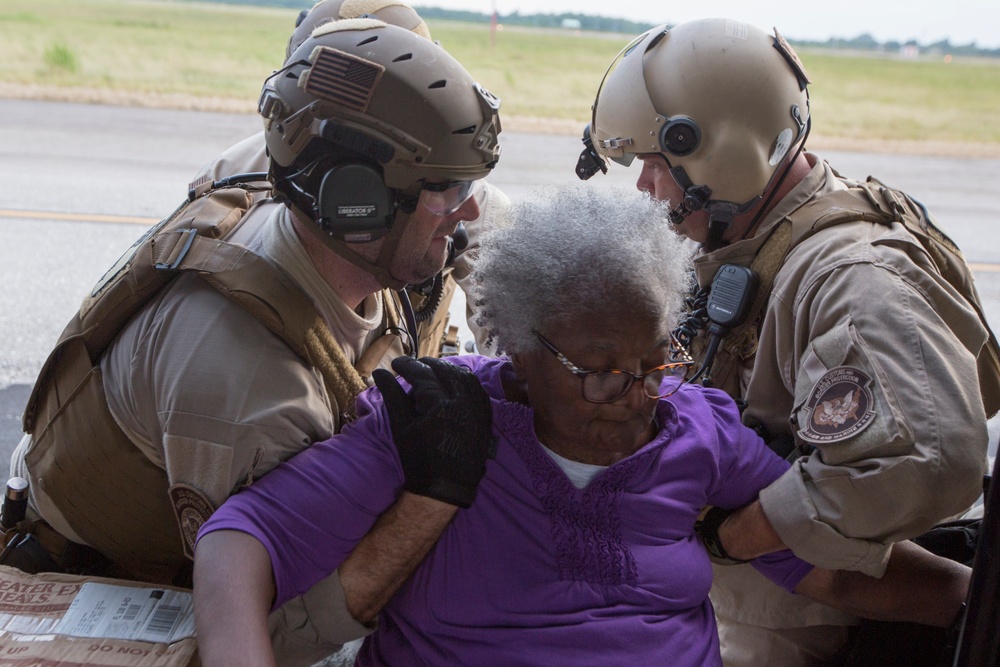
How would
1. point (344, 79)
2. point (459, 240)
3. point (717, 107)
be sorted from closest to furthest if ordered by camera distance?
point (344, 79) → point (717, 107) → point (459, 240)

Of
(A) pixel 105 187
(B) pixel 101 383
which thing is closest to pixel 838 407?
(B) pixel 101 383

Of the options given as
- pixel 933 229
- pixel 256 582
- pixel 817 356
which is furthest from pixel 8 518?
pixel 933 229

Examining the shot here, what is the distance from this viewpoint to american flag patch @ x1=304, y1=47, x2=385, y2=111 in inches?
77.8

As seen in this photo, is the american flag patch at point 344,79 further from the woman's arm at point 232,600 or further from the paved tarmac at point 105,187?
the woman's arm at point 232,600

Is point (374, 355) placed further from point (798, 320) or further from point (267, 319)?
point (798, 320)

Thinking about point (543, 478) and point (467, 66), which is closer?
point (543, 478)

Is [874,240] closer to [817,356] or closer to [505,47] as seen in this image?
[817,356]

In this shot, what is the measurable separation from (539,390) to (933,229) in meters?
1.09

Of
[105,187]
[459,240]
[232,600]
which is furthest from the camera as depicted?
[105,187]

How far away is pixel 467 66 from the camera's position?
2150 cm

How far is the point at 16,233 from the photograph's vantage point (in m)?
7.16

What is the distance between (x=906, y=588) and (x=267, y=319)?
4.84ft

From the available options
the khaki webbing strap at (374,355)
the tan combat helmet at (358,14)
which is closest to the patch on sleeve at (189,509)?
the khaki webbing strap at (374,355)

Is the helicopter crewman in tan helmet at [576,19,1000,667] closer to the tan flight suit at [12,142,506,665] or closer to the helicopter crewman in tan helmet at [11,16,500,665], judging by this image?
the helicopter crewman in tan helmet at [11,16,500,665]
